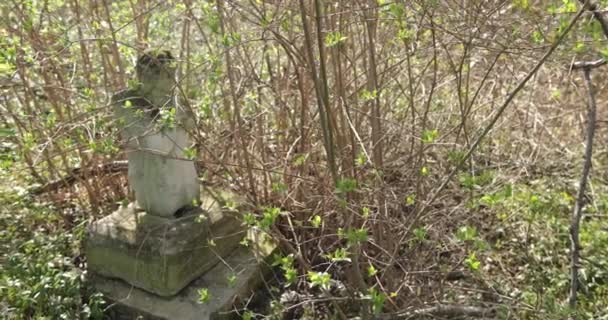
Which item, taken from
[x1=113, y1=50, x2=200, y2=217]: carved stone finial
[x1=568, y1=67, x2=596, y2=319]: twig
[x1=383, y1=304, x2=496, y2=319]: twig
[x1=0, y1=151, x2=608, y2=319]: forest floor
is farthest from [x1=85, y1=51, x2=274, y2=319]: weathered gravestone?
[x1=568, y1=67, x2=596, y2=319]: twig

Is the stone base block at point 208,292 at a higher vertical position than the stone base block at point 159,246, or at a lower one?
lower

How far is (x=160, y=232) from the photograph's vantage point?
3424mm

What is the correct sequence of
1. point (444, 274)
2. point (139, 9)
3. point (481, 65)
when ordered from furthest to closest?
1. point (481, 65)
2. point (139, 9)
3. point (444, 274)

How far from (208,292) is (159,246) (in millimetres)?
420

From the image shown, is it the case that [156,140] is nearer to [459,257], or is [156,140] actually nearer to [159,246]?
[159,246]

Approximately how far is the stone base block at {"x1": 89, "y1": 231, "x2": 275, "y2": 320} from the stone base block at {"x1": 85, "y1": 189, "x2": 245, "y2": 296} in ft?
0.19

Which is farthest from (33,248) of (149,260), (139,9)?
(139,9)

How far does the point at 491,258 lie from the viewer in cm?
409

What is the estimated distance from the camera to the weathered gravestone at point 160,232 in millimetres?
3270

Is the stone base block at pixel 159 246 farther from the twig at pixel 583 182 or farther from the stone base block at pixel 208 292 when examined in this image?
the twig at pixel 583 182

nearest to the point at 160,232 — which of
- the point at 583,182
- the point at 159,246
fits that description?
the point at 159,246

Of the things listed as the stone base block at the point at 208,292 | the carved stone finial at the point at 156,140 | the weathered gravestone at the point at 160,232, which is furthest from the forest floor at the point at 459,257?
the carved stone finial at the point at 156,140

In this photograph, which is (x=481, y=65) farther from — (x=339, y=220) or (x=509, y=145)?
(x=339, y=220)

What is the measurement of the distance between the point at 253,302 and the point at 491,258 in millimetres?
1766
